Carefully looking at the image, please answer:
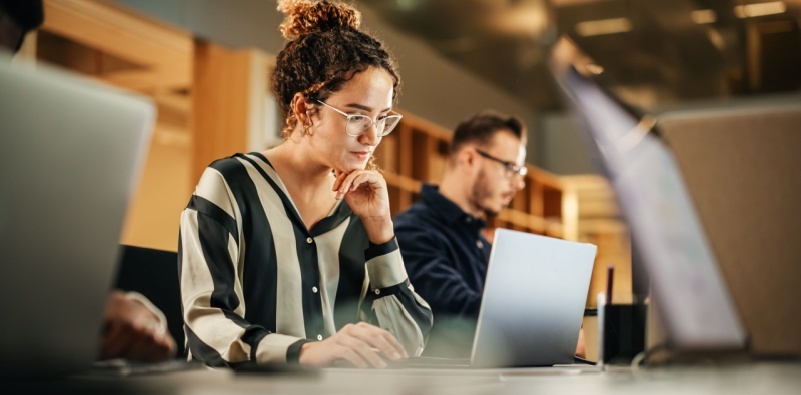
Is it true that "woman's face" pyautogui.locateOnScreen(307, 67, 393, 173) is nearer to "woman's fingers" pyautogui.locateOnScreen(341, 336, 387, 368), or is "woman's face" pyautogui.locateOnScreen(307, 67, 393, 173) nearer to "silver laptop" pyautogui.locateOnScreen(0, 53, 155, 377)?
"woman's fingers" pyautogui.locateOnScreen(341, 336, 387, 368)

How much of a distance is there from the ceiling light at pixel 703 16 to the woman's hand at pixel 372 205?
15.3 feet

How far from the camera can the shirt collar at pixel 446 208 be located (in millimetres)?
2635

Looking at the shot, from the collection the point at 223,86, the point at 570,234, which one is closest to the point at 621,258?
the point at 223,86

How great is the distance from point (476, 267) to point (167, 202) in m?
2.47

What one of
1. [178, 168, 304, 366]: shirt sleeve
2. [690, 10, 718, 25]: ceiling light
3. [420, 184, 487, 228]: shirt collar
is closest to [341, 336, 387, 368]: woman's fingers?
[178, 168, 304, 366]: shirt sleeve

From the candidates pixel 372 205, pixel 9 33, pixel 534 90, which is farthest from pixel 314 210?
pixel 534 90

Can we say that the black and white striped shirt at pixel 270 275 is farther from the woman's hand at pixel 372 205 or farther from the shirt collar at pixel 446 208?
the shirt collar at pixel 446 208

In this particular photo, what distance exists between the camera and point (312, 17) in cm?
170

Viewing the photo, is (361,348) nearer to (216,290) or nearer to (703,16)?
(216,290)

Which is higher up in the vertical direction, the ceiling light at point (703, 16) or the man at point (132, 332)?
the ceiling light at point (703, 16)

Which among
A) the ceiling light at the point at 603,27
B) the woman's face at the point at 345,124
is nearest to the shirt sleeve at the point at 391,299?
the woman's face at the point at 345,124

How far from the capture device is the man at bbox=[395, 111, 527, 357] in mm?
2186

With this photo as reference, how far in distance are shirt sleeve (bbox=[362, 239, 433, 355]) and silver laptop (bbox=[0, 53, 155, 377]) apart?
1.00 m

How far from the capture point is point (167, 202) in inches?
179
